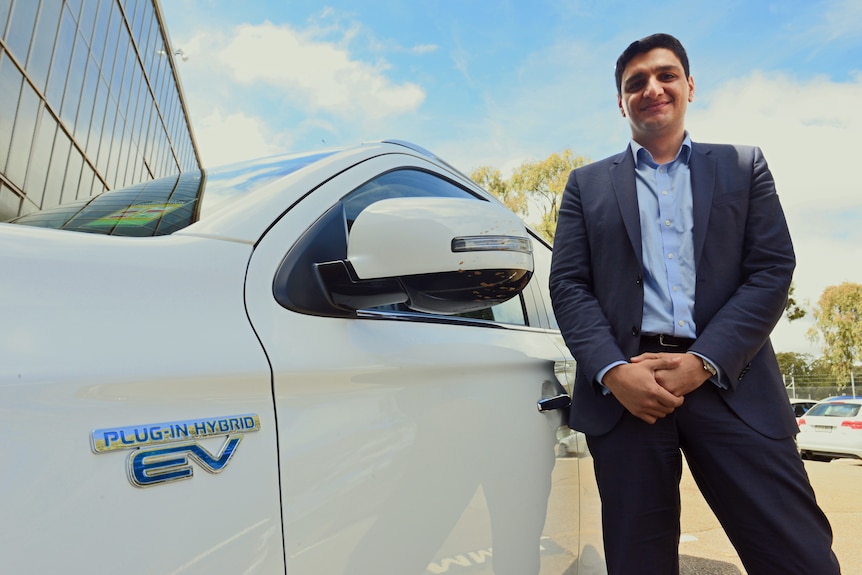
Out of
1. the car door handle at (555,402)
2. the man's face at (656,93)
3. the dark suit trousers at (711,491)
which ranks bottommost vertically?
the dark suit trousers at (711,491)

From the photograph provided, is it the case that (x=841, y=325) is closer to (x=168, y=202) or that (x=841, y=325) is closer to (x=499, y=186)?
(x=499, y=186)

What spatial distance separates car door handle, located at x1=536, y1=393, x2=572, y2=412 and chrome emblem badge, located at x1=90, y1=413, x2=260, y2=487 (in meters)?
0.90

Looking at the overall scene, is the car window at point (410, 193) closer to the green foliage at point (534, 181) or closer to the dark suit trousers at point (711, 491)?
the dark suit trousers at point (711, 491)

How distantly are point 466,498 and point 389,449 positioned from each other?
0.22 m

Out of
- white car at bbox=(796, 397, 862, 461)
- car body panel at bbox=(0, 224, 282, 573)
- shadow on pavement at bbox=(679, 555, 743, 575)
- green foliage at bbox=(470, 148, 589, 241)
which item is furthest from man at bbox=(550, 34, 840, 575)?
green foliage at bbox=(470, 148, 589, 241)

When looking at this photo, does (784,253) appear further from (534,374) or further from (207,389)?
(207,389)

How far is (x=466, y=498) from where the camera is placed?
3.75 ft

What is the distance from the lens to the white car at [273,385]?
0.68m

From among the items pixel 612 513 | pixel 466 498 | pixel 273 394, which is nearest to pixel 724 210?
pixel 612 513

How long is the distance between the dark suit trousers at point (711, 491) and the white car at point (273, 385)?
8.6 inches

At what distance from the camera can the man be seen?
5.05ft

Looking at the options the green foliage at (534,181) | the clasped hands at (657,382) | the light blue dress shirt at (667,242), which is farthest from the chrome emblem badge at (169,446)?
the green foliage at (534,181)

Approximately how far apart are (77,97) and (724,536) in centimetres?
1478

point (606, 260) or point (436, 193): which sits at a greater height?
point (436, 193)
